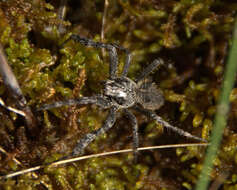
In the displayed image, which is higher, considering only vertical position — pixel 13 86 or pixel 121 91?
pixel 13 86

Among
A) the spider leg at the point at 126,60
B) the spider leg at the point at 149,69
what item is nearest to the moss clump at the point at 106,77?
the spider leg at the point at 126,60

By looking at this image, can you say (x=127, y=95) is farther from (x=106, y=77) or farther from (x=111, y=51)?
(x=111, y=51)

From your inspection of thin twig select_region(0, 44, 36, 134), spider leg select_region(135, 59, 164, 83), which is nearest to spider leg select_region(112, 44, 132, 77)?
spider leg select_region(135, 59, 164, 83)

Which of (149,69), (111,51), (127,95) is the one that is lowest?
(127,95)

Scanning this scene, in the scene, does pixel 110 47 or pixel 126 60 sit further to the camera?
pixel 126 60

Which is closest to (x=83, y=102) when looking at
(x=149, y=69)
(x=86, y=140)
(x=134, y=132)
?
(x=86, y=140)

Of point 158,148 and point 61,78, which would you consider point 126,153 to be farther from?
point 61,78

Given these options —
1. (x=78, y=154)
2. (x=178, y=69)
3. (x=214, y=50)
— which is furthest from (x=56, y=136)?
(x=214, y=50)
